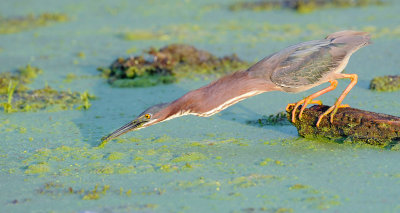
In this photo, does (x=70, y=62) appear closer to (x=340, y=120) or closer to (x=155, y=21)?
(x=155, y=21)

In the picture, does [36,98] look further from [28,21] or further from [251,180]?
[28,21]

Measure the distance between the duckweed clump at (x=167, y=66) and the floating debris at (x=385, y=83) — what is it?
194 cm

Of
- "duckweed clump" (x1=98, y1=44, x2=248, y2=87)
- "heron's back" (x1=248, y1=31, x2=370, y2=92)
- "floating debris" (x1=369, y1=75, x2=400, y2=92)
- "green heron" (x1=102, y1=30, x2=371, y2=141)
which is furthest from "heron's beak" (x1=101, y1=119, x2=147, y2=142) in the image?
"floating debris" (x1=369, y1=75, x2=400, y2=92)

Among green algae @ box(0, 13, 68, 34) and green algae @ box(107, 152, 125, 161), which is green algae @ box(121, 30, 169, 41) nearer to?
green algae @ box(0, 13, 68, 34)

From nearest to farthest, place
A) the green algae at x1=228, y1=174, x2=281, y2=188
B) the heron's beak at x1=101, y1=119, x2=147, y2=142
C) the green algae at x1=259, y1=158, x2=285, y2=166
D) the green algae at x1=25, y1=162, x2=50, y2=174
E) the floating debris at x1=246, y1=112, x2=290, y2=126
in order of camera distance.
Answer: the green algae at x1=228, y1=174, x2=281, y2=188
the green algae at x1=259, y1=158, x2=285, y2=166
the green algae at x1=25, y1=162, x2=50, y2=174
the heron's beak at x1=101, y1=119, x2=147, y2=142
the floating debris at x1=246, y1=112, x2=290, y2=126

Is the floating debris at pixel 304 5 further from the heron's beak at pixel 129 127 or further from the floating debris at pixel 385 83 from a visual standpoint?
the heron's beak at pixel 129 127

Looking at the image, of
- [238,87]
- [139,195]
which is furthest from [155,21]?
[139,195]

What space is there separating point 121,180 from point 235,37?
585 cm

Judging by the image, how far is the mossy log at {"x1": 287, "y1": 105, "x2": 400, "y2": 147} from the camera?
16.4ft

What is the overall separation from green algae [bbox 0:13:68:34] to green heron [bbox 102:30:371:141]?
6.91 m

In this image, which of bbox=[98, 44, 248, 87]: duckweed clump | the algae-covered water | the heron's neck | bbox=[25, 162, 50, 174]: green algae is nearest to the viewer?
the algae-covered water

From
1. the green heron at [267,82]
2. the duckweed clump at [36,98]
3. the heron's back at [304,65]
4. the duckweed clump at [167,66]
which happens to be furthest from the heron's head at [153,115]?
the duckweed clump at [167,66]

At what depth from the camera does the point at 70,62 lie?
923 cm

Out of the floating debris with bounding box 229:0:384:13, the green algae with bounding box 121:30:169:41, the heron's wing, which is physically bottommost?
the heron's wing
